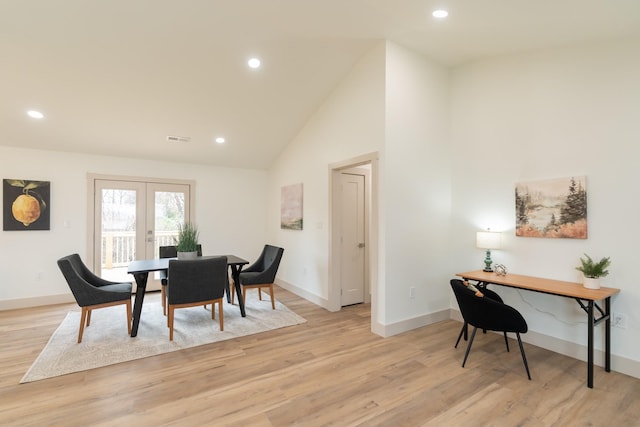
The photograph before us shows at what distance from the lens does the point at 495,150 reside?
359cm

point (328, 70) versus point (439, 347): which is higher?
point (328, 70)

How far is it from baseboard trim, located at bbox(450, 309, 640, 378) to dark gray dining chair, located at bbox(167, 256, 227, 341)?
351 centimetres

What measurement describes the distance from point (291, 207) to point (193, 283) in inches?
95.8

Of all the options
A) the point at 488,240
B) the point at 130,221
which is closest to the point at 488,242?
the point at 488,240

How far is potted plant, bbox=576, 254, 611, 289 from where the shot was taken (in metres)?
2.63

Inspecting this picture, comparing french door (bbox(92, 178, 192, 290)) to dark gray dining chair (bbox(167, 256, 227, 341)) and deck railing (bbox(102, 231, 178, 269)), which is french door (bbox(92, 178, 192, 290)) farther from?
dark gray dining chair (bbox(167, 256, 227, 341))

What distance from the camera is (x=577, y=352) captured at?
2.91m

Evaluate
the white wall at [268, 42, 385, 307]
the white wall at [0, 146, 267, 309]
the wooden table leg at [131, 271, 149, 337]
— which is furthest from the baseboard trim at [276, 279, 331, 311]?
the wooden table leg at [131, 271, 149, 337]

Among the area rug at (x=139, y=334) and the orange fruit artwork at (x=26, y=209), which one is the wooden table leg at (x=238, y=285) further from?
the orange fruit artwork at (x=26, y=209)

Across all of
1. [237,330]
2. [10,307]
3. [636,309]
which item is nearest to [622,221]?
[636,309]

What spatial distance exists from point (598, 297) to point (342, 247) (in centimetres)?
285

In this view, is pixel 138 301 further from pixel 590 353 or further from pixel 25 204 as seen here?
pixel 590 353

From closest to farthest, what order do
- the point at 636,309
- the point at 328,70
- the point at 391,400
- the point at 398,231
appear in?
the point at 391,400 → the point at 636,309 → the point at 398,231 → the point at 328,70

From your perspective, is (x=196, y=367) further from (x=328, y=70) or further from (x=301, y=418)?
(x=328, y=70)
